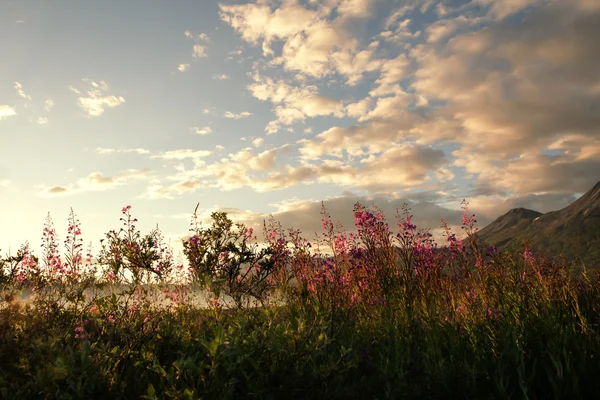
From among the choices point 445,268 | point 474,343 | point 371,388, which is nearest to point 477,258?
point 445,268

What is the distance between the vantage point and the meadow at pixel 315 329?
8.66 feet

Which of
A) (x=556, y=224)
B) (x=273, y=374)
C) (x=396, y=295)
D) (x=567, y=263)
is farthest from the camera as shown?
(x=556, y=224)

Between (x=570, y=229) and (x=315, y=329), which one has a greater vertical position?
(x=570, y=229)

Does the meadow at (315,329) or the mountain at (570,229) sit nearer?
the meadow at (315,329)

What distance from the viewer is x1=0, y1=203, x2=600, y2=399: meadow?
104 inches

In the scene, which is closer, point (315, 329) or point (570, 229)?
point (315, 329)

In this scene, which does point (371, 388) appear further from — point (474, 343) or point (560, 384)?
point (474, 343)

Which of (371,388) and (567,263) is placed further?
(567,263)

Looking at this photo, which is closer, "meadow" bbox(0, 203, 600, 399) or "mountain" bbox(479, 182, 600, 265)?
"meadow" bbox(0, 203, 600, 399)

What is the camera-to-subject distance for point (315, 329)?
3.41 meters

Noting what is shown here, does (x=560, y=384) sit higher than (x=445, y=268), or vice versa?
(x=445, y=268)

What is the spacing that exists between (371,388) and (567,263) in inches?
226

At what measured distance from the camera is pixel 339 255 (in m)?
7.26

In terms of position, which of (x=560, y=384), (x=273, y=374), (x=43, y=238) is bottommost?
(x=560, y=384)
